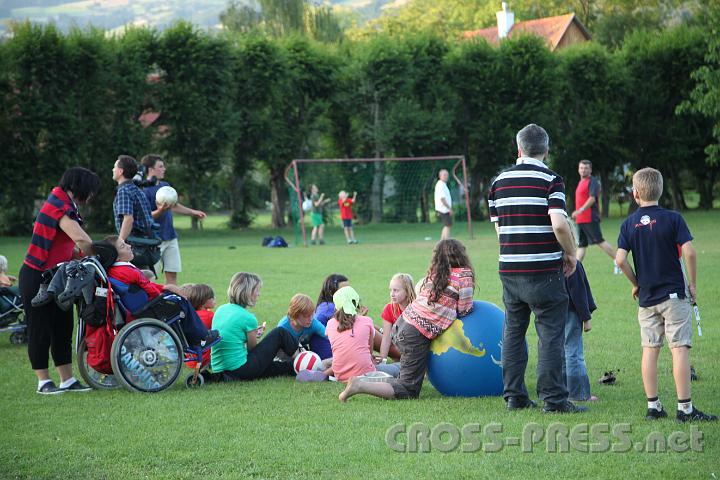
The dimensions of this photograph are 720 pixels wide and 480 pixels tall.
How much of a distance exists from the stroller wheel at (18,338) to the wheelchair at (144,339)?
11.0 feet

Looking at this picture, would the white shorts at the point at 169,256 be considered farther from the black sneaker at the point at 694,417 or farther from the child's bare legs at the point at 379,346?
the black sneaker at the point at 694,417

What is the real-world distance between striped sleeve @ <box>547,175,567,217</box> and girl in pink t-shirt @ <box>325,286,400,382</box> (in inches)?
81.6

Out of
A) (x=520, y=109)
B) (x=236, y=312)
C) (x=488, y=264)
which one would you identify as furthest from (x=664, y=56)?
(x=236, y=312)

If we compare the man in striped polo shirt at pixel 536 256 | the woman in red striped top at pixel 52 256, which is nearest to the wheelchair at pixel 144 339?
the woman in red striped top at pixel 52 256

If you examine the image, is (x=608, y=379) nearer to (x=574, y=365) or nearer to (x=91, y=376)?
(x=574, y=365)

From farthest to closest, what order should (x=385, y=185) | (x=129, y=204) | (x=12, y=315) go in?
1. (x=385, y=185)
2. (x=12, y=315)
3. (x=129, y=204)

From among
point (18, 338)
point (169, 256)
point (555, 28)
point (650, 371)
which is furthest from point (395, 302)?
point (555, 28)

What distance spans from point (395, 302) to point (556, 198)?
8.05ft

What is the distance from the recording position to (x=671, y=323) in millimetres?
6605

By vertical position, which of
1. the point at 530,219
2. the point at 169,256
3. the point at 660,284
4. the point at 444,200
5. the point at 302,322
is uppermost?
the point at 444,200

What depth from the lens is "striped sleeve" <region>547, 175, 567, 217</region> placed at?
22.0 ft

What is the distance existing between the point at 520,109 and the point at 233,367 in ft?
109

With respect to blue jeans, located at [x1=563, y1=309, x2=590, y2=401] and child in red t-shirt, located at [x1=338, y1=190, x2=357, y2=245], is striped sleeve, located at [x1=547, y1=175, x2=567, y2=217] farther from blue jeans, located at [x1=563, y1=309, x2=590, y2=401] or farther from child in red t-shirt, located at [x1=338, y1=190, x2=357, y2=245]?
child in red t-shirt, located at [x1=338, y1=190, x2=357, y2=245]

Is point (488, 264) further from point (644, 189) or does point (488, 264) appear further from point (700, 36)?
point (700, 36)
